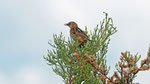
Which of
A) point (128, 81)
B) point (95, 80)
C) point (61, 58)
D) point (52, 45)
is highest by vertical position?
point (52, 45)

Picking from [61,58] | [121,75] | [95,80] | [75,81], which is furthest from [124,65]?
[61,58]

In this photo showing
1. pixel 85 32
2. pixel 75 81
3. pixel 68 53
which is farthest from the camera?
pixel 85 32

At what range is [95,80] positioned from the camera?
6973mm

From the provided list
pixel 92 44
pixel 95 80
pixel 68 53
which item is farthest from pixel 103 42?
pixel 95 80

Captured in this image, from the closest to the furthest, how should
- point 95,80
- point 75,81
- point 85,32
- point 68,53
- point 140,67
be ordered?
point 140,67
point 95,80
point 75,81
point 68,53
point 85,32

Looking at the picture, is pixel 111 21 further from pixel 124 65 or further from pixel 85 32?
pixel 124 65

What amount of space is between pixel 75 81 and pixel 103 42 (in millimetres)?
1487

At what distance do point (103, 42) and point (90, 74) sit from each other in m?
1.54

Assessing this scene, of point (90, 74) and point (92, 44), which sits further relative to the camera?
point (92, 44)

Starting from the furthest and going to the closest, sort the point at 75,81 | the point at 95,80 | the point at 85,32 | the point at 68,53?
the point at 85,32
the point at 68,53
the point at 75,81
the point at 95,80

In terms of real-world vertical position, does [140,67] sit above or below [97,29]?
below

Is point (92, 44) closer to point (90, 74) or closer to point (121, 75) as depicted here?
point (90, 74)

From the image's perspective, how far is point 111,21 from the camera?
877 cm

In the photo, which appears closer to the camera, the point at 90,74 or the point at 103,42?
the point at 90,74
